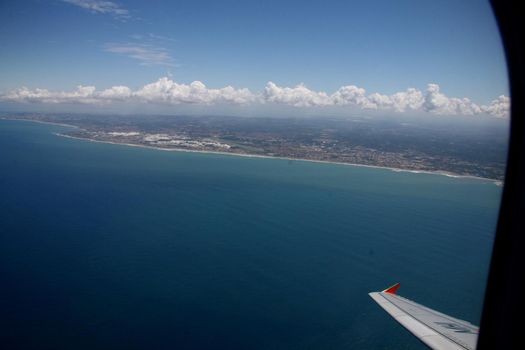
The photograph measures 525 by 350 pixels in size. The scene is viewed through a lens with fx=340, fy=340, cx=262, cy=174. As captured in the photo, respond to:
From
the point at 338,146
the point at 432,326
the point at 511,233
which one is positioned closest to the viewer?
the point at 511,233

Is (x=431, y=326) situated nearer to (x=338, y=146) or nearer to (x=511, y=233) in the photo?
(x=511, y=233)

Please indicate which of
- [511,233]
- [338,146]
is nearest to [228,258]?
[511,233]

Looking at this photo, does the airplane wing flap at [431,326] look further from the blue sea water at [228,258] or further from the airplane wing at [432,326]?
the blue sea water at [228,258]

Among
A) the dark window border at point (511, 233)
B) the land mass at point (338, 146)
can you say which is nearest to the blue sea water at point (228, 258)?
the dark window border at point (511, 233)

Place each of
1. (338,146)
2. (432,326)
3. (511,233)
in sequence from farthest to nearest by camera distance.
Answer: (338,146) < (432,326) < (511,233)

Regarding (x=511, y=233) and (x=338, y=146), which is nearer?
(x=511, y=233)

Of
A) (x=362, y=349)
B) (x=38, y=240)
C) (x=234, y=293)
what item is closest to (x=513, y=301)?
(x=362, y=349)

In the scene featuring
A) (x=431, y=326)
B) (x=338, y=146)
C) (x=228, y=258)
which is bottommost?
(x=228, y=258)
